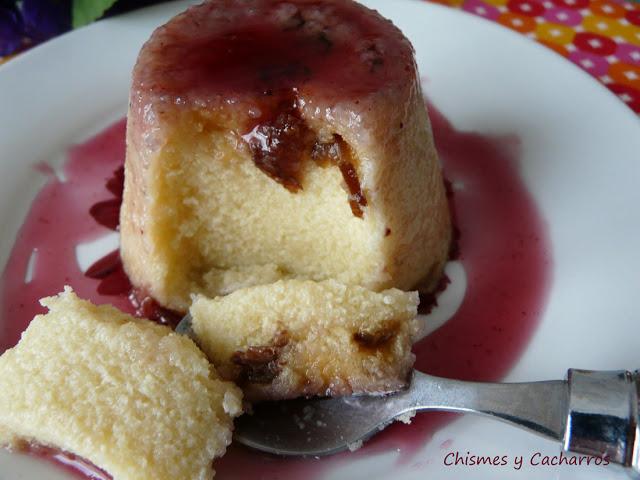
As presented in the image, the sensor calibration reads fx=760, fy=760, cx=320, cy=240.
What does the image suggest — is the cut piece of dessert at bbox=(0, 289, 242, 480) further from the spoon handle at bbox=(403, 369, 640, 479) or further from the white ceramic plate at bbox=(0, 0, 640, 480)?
the spoon handle at bbox=(403, 369, 640, 479)

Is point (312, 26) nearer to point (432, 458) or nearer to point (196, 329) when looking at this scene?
point (196, 329)

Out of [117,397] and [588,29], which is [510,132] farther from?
[117,397]

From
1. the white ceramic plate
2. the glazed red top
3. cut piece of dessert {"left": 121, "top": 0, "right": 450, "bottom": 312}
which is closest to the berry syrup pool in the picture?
the white ceramic plate

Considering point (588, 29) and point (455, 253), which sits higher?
point (588, 29)

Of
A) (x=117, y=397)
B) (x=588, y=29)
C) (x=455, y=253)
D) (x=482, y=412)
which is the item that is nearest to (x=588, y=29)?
(x=588, y=29)

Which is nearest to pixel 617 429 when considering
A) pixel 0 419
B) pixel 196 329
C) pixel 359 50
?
pixel 196 329

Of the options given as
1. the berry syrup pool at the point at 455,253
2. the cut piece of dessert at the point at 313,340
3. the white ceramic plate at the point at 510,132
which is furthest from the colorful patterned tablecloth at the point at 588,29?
the cut piece of dessert at the point at 313,340

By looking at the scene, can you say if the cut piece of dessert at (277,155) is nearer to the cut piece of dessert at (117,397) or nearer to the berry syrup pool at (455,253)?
Answer: the berry syrup pool at (455,253)
